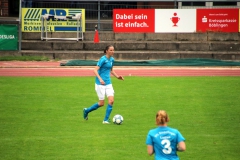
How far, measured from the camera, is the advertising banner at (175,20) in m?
33.4

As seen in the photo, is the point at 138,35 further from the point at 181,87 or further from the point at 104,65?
the point at 104,65

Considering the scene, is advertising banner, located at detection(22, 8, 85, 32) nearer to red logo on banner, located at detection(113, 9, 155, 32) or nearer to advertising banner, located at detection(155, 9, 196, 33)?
red logo on banner, located at detection(113, 9, 155, 32)

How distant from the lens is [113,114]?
17375 millimetres

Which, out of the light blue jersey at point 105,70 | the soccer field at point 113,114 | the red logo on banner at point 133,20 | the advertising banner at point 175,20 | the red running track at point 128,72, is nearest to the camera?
the soccer field at point 113,114

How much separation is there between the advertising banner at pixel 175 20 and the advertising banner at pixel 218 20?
40 cm

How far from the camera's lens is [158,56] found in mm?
31656

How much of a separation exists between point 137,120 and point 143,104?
9.48 feet

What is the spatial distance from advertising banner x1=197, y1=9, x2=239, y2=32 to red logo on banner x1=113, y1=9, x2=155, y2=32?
105 inches

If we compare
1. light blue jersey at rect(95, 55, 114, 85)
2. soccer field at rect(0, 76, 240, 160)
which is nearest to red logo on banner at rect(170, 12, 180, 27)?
soccer field at rect(0, 76, 240, 160)

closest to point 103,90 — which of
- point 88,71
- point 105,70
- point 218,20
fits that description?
point 105,70

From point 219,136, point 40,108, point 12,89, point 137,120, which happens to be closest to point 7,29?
point 12,89

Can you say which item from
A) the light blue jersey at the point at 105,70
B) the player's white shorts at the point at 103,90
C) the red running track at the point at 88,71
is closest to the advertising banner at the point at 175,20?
the red running track at the point at 88,71

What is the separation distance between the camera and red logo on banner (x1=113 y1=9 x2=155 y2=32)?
33.5 meters

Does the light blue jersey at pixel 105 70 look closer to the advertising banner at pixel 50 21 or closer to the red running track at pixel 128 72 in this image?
the red running track at pixel 128 72
